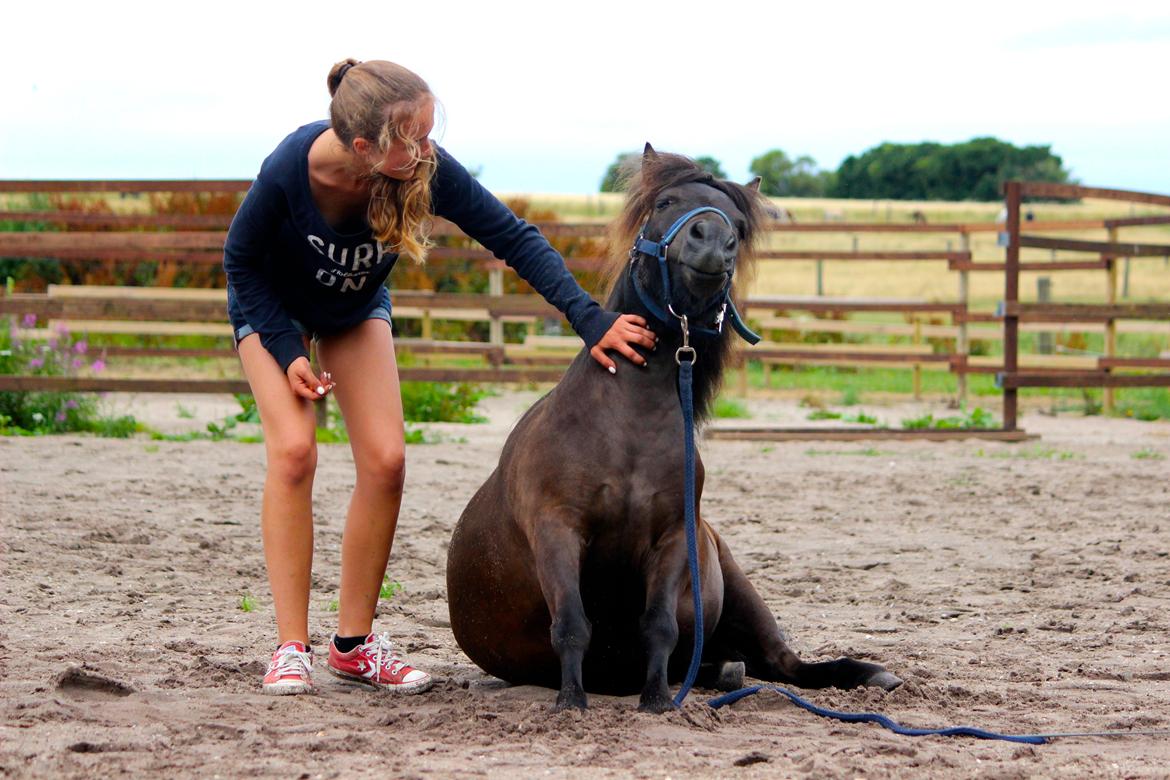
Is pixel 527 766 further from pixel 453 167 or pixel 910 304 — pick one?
pixel 910 304

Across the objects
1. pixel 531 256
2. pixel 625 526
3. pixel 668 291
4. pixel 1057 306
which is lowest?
pixel 625 526

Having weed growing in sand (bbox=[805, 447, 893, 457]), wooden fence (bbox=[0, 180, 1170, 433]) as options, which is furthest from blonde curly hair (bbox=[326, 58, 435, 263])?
weed growing in sand (bbox=[805, 447, 893, 457])

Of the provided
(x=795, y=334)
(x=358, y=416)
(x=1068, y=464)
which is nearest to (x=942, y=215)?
(x=795, y=334)

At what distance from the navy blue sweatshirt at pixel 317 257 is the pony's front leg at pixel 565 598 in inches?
22.2

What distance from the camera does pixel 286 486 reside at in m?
3.63

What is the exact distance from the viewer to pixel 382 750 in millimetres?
2832

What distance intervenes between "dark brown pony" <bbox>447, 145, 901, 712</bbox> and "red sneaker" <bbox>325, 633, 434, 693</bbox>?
0.20 m

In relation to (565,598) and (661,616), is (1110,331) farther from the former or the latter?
(565,598)

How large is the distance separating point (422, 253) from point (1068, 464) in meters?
6.82

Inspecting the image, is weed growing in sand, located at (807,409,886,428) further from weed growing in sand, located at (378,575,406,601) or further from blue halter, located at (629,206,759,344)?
blue halter, located at (629,206,759,344)

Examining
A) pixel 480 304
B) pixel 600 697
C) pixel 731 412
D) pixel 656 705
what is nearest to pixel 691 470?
pixel 656 705

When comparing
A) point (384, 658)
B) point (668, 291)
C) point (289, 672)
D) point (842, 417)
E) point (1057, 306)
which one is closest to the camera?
point (668, 291)

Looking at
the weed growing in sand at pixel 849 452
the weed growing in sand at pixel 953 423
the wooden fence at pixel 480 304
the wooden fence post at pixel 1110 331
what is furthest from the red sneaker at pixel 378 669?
the wooden fence post at pixel 1110 331

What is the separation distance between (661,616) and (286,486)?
45.3 inches
